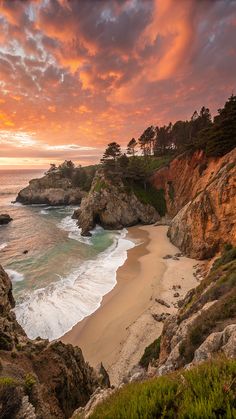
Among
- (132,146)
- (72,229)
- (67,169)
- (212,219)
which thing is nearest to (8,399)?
(212,219)

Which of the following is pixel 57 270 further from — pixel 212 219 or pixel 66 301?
pixel 212 219

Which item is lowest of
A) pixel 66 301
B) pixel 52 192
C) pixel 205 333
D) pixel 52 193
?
pixel 66 301

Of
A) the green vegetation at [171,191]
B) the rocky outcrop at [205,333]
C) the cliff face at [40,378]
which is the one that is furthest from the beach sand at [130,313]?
the green vegetation at [171,191]

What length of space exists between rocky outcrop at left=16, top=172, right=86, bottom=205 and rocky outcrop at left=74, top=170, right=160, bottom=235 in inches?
1247

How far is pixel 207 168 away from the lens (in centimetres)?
4156

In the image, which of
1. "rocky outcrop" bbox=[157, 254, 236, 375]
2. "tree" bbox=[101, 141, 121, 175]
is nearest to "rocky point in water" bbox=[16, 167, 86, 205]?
"tree" bbox=[101, 141, 121, 175]

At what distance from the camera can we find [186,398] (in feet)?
8.85

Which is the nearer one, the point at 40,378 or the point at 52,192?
the point at 40,378

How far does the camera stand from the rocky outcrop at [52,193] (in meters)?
82.7

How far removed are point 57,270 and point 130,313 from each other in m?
12.3

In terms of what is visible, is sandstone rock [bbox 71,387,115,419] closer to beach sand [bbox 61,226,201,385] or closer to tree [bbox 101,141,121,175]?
beach sand [bbox 61,226,201,385]

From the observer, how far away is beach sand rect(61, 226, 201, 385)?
14234 millimetres

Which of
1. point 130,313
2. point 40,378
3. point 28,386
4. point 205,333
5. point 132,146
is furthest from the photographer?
point 132,146

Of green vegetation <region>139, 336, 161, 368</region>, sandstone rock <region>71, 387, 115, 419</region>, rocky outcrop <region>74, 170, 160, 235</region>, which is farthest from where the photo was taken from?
rocky outcrop <region>74, 170, 160, 235</region>
